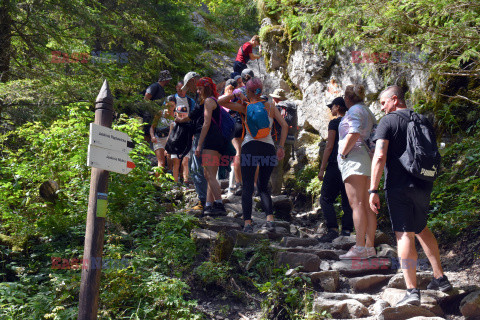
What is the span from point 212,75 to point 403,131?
12.8 meters

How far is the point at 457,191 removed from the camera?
24.6 ft

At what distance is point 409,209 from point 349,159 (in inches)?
57.4

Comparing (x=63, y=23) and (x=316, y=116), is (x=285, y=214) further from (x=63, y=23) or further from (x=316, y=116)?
(x=63, y=23)

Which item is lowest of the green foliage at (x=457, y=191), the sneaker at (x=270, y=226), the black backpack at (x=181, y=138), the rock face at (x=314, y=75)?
the sneaker at (x=270, y=226)

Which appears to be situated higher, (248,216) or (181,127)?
(181,127)

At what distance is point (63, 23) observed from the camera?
923 centimetres

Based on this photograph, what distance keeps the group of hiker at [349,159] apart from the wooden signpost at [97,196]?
2.62 m

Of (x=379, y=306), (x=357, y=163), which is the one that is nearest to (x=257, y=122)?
(x=357, y=163)

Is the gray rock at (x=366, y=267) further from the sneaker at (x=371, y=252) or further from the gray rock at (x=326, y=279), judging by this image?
the gray rock at (x=326, y=279)

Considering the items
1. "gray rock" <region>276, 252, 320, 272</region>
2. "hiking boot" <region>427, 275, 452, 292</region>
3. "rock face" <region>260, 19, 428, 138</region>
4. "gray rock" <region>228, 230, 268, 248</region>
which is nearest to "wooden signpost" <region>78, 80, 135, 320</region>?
"gray rock" <region>276, 252, 320, 272</region>

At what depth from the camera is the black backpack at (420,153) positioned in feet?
15.3

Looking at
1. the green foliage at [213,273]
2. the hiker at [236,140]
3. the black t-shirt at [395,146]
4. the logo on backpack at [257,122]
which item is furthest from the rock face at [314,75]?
the green foliage at [213,273]

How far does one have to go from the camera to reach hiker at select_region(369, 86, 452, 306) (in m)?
4.70

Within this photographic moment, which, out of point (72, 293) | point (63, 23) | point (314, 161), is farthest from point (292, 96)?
point (72, 293)
